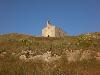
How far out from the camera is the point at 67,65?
41.7 feet

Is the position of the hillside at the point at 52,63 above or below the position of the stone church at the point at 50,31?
below

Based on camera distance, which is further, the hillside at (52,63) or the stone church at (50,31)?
the stone church at (50,31)

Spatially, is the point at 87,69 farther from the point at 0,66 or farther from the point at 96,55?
the point at 0,66

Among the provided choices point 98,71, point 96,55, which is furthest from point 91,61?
point 98,71

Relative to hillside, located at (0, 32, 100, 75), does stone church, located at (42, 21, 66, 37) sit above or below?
above

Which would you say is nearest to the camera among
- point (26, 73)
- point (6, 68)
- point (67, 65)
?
point (26, 73)

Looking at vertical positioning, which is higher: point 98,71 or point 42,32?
point 42,32

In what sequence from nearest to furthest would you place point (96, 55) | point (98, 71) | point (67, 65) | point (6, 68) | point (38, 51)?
1. point (6, 68)
2. point (98, 71)
3. point (67, 65)
4. point (96, 55)
5. point (38, 51)

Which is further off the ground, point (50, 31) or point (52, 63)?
point (50, 31)

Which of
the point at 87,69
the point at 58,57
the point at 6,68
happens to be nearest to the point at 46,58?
the point at 58,57

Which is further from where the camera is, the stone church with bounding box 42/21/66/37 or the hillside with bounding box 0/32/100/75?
the stone church with bounding box 42/21/66/37

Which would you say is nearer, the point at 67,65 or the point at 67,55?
the point at 67,65

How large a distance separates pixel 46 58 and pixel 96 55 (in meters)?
2.78

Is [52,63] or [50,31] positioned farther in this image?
[50,31]
